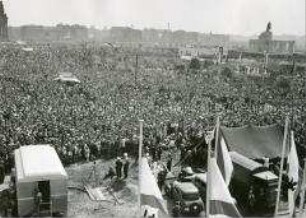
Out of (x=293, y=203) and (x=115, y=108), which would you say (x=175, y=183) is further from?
(x=115, y=108)

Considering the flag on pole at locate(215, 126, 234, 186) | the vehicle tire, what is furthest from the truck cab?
the flag on pole at locate(215, 126, 234, 186)

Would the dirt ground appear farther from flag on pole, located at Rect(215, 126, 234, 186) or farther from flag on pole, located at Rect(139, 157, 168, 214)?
flag on pole, located at Rect(215, 126, 234, 186)

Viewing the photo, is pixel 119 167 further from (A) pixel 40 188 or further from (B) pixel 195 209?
(A) pixel 40 188

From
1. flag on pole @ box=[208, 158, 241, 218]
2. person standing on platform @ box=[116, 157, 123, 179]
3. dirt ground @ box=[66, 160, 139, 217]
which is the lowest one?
dirt ground @ box=[66, 160, 139, 217]

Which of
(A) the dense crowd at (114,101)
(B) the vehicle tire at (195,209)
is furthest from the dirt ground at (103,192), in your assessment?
(B) the vehicle tire at (195,209)

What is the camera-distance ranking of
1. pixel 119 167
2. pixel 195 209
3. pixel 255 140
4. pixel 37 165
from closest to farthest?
pixel 37 165 → pixel 195 209 → pixel 119 167 → pixel 255 140

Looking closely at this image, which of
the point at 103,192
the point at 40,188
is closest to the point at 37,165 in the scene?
the point at 40,188
